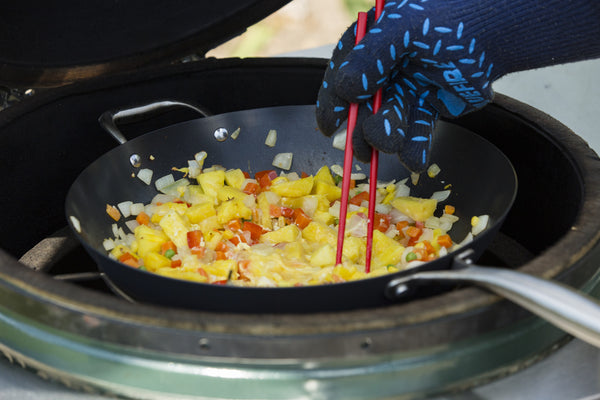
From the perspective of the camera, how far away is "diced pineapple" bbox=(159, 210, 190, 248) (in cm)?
147

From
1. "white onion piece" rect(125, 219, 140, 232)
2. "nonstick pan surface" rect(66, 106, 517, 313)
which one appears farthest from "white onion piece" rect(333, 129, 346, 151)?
"white onion piece" rect(125, 219, 140, 232)

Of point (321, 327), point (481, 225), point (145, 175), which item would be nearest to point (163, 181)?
point (145, 175)

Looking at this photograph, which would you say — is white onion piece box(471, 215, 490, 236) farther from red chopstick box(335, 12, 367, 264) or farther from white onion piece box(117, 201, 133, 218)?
white onion piece box(117, 201, 133, 218)

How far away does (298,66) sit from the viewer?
6.21 ft

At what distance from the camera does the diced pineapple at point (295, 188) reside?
162 centimetres

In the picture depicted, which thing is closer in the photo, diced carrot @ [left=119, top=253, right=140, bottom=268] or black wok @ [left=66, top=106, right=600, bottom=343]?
black wok @ [left=66, top=106, right=600, bottom=343]

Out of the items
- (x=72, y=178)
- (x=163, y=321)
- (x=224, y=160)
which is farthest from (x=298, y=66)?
(x=163, y=321)

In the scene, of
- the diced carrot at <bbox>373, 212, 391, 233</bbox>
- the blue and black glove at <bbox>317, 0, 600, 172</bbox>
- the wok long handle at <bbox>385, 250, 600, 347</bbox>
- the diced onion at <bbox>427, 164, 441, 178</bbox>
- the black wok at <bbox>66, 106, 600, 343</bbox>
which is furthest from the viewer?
the diced onion at <bbox>427, 164, 441, 178</bbox>

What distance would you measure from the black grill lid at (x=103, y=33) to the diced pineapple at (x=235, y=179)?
0.54 meters

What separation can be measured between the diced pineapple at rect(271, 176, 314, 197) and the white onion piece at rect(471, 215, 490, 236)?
16.7 inches

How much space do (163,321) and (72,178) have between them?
1.01m

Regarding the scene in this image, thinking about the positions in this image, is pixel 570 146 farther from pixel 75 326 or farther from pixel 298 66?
pixel 75 326

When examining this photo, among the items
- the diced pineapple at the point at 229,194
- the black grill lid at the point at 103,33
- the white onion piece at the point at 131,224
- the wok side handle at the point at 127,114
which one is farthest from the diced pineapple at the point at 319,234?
the black grill lid at the point at 103,33

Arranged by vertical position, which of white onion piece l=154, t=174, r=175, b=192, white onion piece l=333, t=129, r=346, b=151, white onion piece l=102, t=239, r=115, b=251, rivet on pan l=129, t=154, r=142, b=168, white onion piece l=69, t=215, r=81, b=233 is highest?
white onion piece l=333, t=129, r=346, b=151
